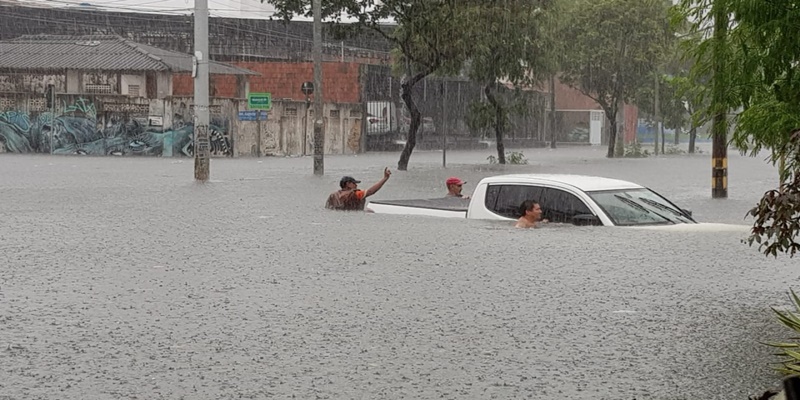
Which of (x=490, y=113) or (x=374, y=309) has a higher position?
(x=490, y=113)

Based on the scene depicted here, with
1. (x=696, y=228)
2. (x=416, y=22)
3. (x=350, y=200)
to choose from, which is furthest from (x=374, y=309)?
(x=416, y=22)

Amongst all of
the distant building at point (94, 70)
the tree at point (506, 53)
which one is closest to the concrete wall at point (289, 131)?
A: the distant building at point (94, 70)

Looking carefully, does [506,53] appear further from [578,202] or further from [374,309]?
[374,309]

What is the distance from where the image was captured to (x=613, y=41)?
67250 mm

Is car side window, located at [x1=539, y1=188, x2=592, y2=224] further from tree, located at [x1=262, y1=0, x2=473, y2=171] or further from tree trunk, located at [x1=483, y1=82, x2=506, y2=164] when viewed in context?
tree trunk, located at [x1=483, y1=82, x2=506, y2=164]

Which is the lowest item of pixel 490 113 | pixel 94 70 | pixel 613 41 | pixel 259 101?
pixel 490 113

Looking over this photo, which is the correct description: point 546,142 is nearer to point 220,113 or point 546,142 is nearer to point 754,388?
point 220,113

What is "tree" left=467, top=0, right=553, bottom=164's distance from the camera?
154 ft

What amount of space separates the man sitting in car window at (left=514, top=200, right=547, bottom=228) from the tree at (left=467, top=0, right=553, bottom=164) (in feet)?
96.1

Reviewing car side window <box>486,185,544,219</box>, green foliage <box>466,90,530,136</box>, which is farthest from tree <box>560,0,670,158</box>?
car side window <box>486,185,544,219</box>

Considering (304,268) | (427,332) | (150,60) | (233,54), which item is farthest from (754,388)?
(233,54)

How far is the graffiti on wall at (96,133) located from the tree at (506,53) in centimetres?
1052

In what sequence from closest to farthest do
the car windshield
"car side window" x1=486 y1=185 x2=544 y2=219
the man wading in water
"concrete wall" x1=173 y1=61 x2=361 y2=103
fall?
the car windshield → "car side window" x1=486 y1=185 x2=544 y2=219 → the man wading in water → "concrete wall" x1=173 y1=61 x2=361 y2=103

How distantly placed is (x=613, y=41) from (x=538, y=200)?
51252mm
